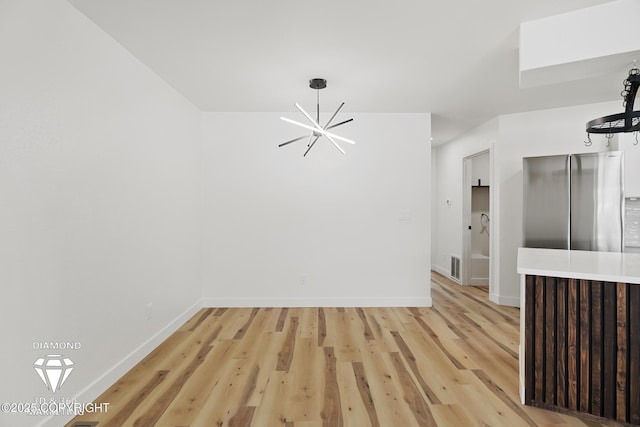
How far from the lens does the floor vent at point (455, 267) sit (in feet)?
18.7

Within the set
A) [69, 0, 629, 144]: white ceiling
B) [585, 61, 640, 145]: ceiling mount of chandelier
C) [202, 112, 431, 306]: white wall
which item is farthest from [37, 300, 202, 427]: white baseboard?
[585, 61, 640, 145]: ceiling mount of chandelier

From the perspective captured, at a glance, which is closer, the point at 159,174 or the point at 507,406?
the point at 507,406

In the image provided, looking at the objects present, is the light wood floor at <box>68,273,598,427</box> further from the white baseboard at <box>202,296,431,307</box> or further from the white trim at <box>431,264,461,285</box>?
the white trim at <box>431,264,461,285</box>

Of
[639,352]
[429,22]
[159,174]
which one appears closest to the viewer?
[639,352]

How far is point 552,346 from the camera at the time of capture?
2.08 meters

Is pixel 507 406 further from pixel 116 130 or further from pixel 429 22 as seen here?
pixel 116 130

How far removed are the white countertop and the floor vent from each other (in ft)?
10.4

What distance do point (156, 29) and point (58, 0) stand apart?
1.80 feet

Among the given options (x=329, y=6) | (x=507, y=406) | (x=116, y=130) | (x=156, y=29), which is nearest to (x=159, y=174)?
(x=116, y=130)

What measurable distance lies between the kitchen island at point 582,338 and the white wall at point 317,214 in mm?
2177

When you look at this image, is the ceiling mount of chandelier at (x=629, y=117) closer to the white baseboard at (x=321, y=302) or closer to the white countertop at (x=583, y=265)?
the white countertop at (x=583, y=265)

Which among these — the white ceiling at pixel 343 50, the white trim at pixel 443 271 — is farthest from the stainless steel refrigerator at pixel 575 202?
the white trim at pixel 443 271

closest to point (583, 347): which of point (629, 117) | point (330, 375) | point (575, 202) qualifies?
point (629, 117)

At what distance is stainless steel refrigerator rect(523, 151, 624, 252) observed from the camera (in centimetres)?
350
